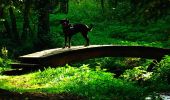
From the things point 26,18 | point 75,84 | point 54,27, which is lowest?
point 54,27

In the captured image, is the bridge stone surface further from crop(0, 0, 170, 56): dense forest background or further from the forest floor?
the forest floor

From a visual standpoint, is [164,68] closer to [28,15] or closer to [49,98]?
[49,98]

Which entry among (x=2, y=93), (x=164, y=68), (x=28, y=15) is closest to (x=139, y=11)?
(x=2, y=93)

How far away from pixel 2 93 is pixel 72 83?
15.3 ft

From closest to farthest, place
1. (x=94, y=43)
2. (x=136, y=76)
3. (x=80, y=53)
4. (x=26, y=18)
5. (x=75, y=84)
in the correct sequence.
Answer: (x=75, y=84) < (x=136, y=76) < (x=80, y=53) < (x=26, y=18) < (x=94, y=43)

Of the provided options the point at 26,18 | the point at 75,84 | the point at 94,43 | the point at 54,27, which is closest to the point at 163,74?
the point at 75,84

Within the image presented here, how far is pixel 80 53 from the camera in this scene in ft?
65.9

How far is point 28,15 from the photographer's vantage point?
33.7 metres

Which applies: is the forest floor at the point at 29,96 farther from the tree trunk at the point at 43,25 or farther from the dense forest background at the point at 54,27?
the tree trunk at the point at 43,25

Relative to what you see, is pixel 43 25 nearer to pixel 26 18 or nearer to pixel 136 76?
pixel 26 18

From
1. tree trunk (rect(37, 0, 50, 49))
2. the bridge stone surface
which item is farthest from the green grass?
tree trunk (rect(37, 0, 50, 49))

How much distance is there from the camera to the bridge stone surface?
18156mm

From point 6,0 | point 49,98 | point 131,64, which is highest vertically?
point 6,0

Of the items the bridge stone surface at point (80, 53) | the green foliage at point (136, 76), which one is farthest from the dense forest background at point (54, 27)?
the green foliage at point (136, 76)
